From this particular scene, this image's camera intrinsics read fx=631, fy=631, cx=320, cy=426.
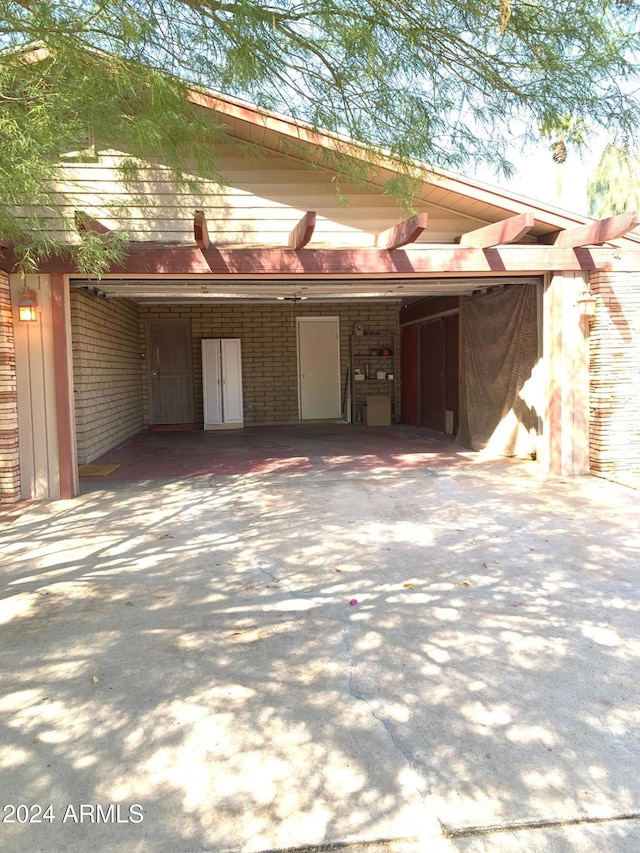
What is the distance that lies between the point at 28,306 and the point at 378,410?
763 centimetres

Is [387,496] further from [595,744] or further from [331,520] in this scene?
[595,744]

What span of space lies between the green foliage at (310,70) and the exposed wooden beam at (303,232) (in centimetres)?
95

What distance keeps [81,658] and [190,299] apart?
8307 mm

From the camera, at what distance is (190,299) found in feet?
34.2

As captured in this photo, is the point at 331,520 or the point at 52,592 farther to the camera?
the point at 331,520

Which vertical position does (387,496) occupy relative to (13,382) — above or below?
below

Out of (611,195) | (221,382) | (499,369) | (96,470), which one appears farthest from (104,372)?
→ (611,195)

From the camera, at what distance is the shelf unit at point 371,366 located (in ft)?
42.8

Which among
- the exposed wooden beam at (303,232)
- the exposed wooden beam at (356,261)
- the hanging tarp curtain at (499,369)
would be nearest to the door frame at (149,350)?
the hanging tarp curtain at (499,369)

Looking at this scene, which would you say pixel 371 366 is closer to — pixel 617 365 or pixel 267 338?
pixel 267 338

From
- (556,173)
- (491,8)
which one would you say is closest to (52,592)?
(491,8)

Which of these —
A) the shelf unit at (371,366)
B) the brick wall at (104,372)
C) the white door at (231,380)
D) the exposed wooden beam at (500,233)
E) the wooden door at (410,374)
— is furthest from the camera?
the shelf unit at (371,366)

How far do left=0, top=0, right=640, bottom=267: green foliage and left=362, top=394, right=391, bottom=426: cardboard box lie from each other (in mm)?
8058

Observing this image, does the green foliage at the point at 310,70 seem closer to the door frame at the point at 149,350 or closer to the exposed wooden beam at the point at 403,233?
the exposed wooden beam at the point at 403,233
